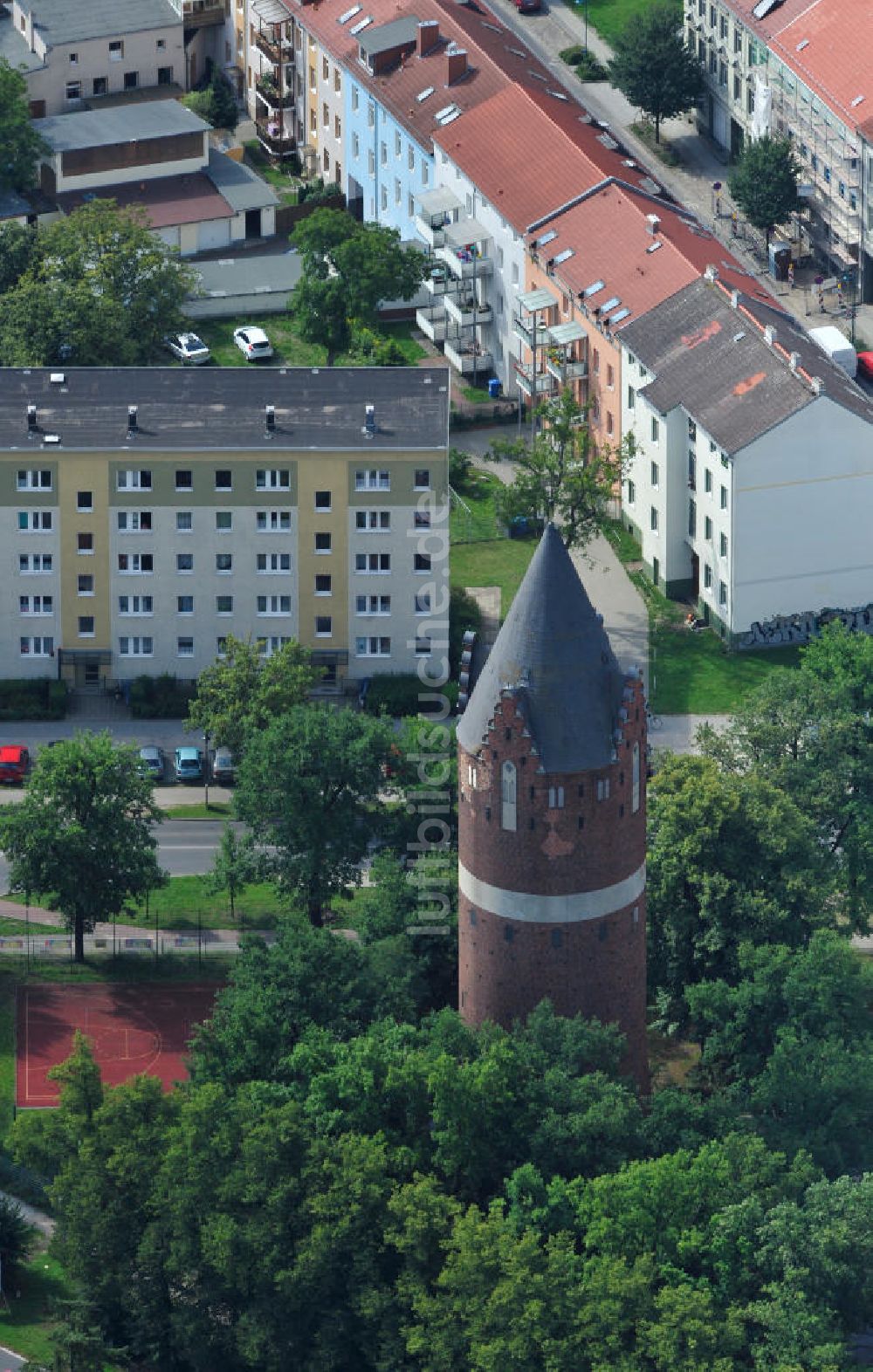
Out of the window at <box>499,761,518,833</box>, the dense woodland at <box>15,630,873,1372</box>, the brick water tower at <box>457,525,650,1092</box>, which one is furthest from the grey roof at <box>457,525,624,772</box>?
the dense woodland at <box>15,630,873,1372</box>

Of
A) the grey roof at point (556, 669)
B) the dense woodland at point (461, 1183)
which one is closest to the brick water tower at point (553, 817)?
the grey roof at point (556, 669)

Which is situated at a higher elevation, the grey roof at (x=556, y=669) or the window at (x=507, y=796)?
the grey roof at (x=556, y=669)

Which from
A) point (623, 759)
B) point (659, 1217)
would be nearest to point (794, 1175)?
point (659, 1217)

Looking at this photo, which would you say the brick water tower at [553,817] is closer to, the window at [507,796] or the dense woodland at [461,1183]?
the window at [507,796]

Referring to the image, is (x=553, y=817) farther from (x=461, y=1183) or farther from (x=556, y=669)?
(x=461, y=1183)

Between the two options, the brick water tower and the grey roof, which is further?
the brick water tower

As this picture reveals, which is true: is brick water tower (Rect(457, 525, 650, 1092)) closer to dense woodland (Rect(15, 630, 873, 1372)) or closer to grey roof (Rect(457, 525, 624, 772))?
grey roof (Rect(457, 525, 624, 772))
